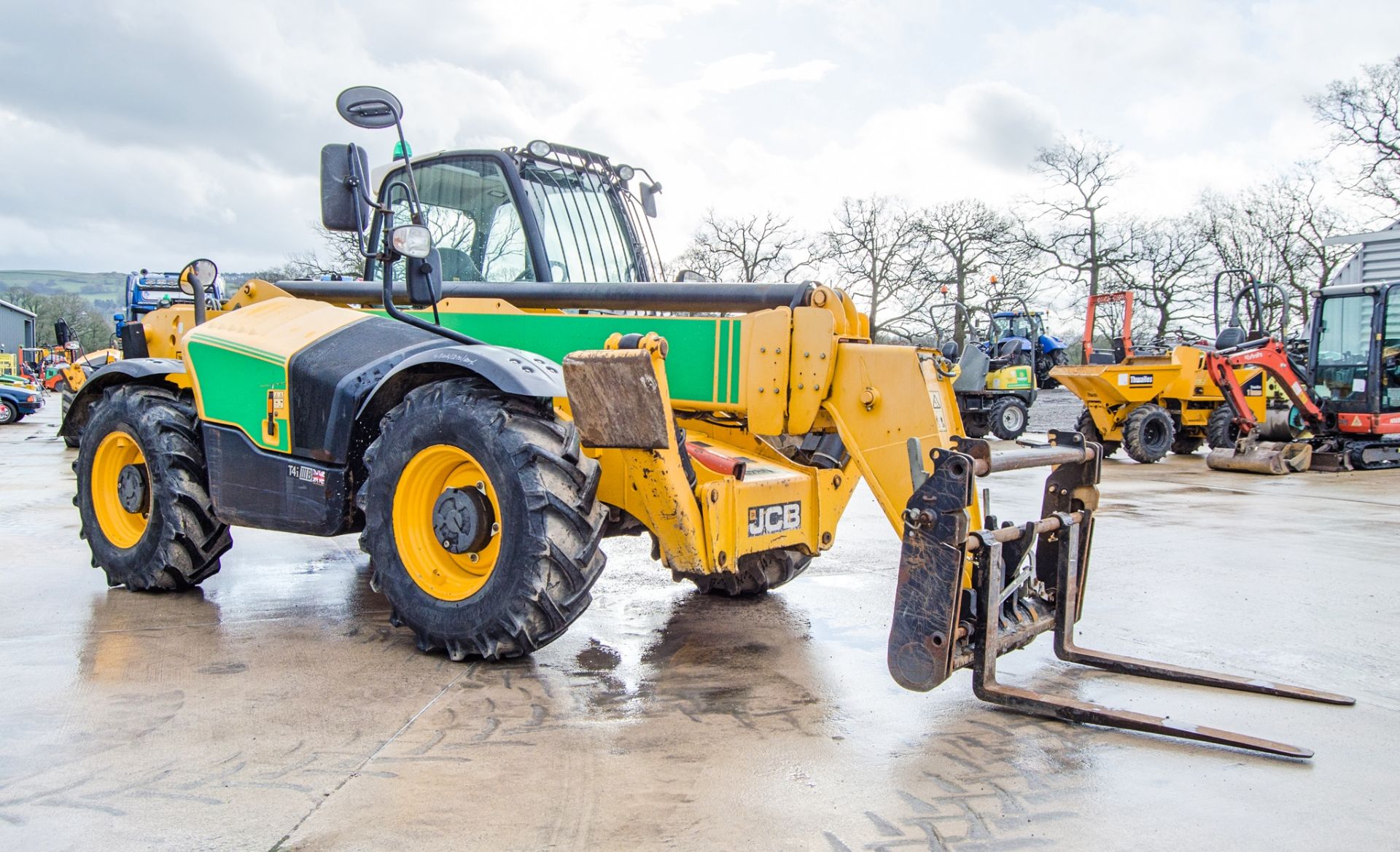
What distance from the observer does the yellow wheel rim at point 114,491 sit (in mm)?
5953

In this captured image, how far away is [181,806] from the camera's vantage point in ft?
9.95

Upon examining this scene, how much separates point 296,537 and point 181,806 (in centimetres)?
518

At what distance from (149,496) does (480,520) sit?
2.52 meters

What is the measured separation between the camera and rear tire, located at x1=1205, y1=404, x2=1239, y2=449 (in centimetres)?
1641

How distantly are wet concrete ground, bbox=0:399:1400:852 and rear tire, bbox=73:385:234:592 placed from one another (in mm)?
194

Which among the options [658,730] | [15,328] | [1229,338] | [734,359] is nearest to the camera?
[658,730]

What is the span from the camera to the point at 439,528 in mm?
4402

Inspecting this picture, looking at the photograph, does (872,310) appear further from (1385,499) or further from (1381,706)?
(1381,706)

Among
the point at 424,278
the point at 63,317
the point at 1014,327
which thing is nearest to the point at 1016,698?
the point at 424,278

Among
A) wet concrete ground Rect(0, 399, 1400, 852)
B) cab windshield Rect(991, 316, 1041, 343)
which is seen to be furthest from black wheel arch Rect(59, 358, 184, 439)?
cab windshield Rect(991, 316, 1041, 343)

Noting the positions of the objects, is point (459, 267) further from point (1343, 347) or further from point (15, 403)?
point (15, 403)

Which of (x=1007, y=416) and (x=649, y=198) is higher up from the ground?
(x=649, y=198)

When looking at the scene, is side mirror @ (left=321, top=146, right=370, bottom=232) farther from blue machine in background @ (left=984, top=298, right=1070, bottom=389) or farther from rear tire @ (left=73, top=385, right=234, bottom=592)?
blue machine in background @ (left=984, top=298, right=1070, bottom=389)

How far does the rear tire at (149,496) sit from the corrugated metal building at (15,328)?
74.0 meters
